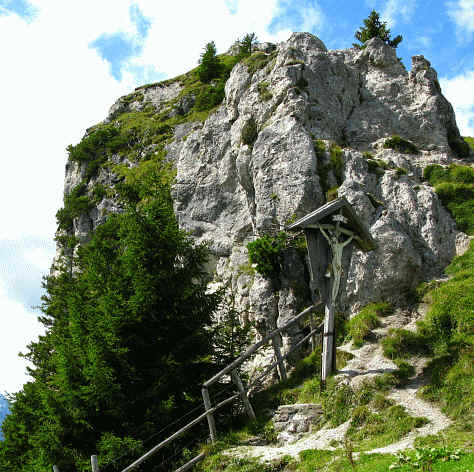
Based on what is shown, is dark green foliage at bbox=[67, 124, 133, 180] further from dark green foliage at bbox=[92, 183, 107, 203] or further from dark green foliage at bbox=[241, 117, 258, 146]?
dark green foliage at bbox=[241, 117, 258, 146]

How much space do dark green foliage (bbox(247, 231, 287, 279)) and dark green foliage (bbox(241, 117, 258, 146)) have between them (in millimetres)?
8479

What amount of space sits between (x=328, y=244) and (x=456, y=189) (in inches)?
346

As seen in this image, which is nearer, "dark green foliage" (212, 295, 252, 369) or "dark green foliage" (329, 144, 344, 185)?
"dark green foliage" (212, 295, 252, 369)

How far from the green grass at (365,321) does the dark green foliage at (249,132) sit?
12.9 meters

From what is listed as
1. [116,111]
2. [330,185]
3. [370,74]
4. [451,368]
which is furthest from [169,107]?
[451,368]

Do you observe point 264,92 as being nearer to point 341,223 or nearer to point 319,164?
point 319,164

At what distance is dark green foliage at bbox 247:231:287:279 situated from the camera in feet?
58.2

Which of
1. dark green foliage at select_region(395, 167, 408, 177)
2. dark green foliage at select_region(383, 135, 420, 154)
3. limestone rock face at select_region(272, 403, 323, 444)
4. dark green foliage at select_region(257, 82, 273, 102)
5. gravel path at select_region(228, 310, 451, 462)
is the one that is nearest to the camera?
gravel path at select_region(228, 310, 451, 462)

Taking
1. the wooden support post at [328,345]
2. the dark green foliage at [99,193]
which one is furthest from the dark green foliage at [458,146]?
the dark green foliage at [99,193]

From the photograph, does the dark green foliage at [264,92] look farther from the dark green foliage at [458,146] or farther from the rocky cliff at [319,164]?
the dark green foliage at [458,146]

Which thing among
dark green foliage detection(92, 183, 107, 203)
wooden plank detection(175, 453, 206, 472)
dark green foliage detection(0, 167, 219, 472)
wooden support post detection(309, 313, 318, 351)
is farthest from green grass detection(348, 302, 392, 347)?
dark green foliage detection(92, 183, 107, 203)

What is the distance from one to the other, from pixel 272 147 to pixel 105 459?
51.7 feet

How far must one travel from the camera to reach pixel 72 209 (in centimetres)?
3716

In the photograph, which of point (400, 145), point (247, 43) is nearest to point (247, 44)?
point (247, 43)
